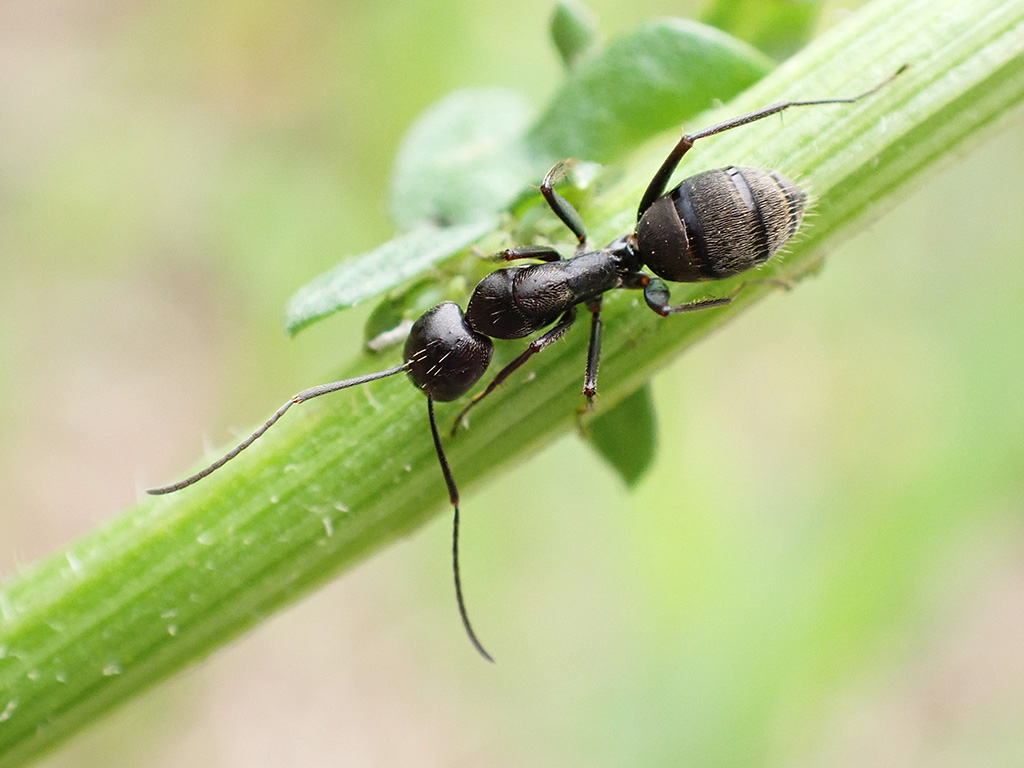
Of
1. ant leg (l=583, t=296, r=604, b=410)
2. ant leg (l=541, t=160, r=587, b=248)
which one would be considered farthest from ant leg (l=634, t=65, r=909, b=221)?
ant leg (l=583, t=296, r=604, b=410)

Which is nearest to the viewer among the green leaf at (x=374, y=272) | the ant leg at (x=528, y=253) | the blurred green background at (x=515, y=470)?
the green leaf at (x=374, y=272)

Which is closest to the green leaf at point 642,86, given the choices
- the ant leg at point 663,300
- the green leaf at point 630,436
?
the ant leg at point 663,300

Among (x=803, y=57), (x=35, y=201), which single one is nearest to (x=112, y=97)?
(x=35, y=201)

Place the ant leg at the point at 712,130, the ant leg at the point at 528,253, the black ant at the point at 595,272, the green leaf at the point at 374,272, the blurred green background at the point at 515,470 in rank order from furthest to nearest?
the blurred green background at the point at 515,470 < the ant leg at the point at 528,253 < the black ant at the point at 595,272 < the ant leg at the point at 712,130 < the green leaf at the point at 374,272

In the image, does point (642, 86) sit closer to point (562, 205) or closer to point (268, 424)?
point (562, 205)

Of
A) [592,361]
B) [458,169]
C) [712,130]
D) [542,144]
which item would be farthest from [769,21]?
[592,361]

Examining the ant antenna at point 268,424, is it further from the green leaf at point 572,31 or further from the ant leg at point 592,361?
the green leaf at point 572,31

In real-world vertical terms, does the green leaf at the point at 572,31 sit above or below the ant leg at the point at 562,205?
above

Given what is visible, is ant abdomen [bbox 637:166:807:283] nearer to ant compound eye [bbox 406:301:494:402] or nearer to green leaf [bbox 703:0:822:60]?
green leaf [bbox 703:0:822:60]

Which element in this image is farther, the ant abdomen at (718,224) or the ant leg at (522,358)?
the ant abdomen at (718,224)
